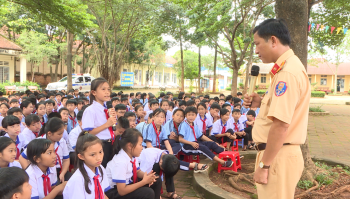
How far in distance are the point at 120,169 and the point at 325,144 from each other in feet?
17.1

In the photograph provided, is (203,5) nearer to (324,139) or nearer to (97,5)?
(97,5)

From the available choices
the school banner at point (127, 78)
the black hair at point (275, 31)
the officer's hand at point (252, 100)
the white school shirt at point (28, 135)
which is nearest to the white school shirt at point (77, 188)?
the officer's hand at point (252, 100)

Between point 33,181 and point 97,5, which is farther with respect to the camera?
point 97,5

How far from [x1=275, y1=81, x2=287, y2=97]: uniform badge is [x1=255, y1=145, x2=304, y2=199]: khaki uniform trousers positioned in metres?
0.35

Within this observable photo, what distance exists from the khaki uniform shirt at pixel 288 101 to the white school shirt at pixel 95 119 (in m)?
1.80

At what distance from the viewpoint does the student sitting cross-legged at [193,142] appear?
396cm

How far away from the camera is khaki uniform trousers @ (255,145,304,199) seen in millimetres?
1595

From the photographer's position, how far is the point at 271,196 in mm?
1626

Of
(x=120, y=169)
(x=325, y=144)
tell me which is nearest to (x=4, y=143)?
(x=120, y=169)

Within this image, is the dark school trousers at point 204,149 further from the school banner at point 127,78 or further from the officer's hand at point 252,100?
the school banner at point 127,78

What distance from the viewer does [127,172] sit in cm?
259

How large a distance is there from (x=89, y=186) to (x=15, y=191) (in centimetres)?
56

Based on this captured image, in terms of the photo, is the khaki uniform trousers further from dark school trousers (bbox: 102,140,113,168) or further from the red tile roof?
the red tile roof

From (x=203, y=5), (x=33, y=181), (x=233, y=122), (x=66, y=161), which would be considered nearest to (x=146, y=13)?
(x=203, y=5)
